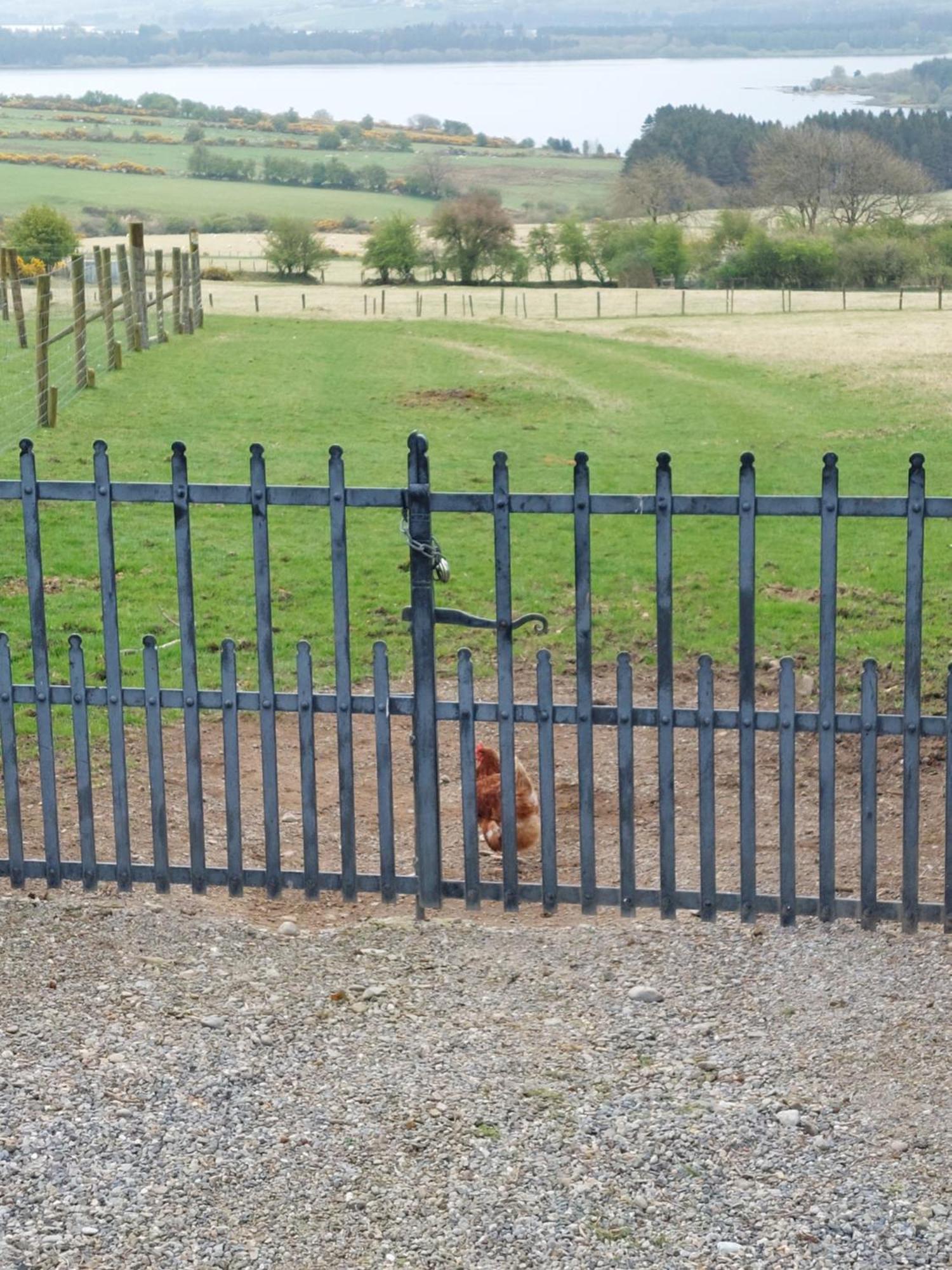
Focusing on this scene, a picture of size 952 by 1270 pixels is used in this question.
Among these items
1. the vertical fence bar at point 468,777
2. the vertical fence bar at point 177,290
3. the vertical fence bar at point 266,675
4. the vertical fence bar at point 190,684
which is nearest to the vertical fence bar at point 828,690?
the vertical fence bar at point 468,777

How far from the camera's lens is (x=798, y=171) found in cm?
14388

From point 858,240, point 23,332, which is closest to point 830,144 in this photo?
point 858,240

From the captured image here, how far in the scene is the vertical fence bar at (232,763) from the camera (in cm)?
712

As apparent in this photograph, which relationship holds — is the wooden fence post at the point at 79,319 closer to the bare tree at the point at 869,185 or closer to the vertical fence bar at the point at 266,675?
the vertical fence bar at the point at 266,675

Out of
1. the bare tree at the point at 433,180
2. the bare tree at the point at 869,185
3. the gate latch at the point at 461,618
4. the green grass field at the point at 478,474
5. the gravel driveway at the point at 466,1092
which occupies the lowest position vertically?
the gravel driveway at the point at 466,1092

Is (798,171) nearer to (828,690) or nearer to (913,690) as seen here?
(913,690)

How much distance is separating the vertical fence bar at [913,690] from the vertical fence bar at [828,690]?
290 millimetres

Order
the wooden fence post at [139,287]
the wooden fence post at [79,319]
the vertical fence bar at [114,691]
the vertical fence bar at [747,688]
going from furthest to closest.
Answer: the wooden fence post at [139,287], the wooden fence post at [79,319], the vertical fence bar at [114,691], the vertical fence bar at [747,688]

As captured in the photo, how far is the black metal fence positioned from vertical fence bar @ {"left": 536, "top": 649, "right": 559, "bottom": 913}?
0.01 metres

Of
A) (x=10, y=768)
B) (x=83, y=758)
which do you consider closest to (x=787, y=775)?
(x=83, y=758)

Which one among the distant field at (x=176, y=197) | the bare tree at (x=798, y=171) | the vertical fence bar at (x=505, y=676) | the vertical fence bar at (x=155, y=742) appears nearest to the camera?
the vertical fence bar at (x=505, y=676)

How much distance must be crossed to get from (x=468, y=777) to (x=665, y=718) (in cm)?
91

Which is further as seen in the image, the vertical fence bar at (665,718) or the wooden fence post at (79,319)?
the wooden fence post at (79,319)

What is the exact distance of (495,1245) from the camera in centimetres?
500
